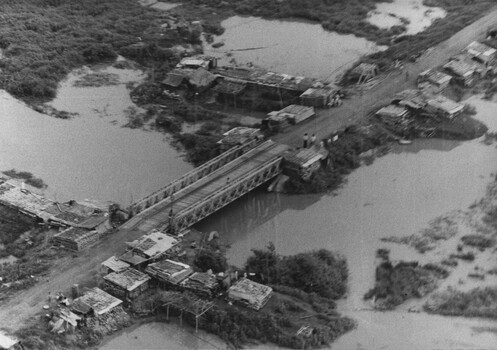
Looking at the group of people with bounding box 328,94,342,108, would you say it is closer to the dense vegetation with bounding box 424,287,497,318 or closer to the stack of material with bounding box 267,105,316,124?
the stack of material with bounding box 267,105,316,124

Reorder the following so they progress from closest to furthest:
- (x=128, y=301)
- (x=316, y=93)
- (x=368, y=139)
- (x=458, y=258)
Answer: (x=128, y=301) < (x=458, y=258) < (x=368, y=139) < (x=316, y=93)

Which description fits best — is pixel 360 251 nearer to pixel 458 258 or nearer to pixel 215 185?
pixel 458 258

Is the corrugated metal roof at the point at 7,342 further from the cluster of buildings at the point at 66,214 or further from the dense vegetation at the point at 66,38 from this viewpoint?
the dense vegetation at the point at 66,38

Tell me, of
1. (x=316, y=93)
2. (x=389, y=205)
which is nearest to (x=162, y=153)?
(x=316, y=93)

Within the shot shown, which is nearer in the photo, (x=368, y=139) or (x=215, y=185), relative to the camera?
(x=215, y=185)

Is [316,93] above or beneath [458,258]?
above

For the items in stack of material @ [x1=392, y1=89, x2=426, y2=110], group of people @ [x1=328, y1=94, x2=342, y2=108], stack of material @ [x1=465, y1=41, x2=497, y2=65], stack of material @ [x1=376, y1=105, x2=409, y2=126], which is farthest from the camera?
stack of material @ [x1=465, y1=41, x2=497, y2=65]

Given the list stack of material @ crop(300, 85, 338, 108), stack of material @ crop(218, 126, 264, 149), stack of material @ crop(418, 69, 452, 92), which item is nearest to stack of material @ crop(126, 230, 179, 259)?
stack of material @ crop(218, 126, 264, 149)
